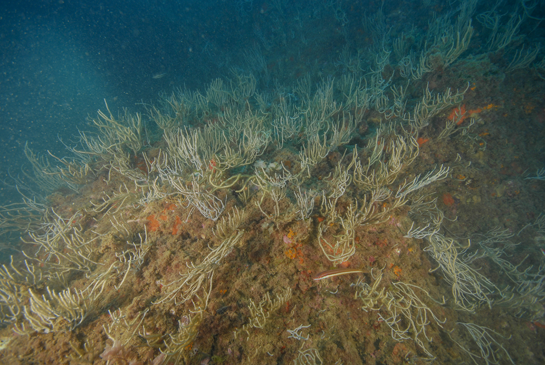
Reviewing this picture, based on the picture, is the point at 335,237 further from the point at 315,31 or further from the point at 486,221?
the point at 315,31

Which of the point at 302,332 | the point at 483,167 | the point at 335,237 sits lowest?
the point at 483,167

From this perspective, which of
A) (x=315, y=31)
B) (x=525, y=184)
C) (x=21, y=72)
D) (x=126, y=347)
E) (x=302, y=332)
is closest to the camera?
(x=126, y=347)

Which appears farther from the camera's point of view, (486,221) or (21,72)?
(21,72)

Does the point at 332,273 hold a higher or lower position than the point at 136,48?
lower

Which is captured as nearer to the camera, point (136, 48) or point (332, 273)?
point (332, 273)

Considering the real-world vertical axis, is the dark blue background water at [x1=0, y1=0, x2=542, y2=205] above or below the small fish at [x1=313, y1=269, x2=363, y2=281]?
above

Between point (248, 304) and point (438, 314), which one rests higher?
point (248, 304)

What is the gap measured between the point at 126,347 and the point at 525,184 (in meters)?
6.26

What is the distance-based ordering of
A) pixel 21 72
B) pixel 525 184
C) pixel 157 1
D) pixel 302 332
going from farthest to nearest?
1. pixel 157 1
2. pixel 21 72
3. pixel 525 184
4. pixel 302 332

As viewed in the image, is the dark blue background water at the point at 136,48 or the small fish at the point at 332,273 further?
the dark blue background water at the point at 136,48

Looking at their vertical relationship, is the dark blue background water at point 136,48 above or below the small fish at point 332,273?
above

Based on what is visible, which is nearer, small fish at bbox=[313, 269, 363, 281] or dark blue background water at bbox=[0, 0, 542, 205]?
small fish at bbox=[313, 269, 363, 281]

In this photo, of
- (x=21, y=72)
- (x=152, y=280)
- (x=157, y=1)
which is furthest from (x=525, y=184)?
(x=21, y=72)

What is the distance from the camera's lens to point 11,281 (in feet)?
7.39
